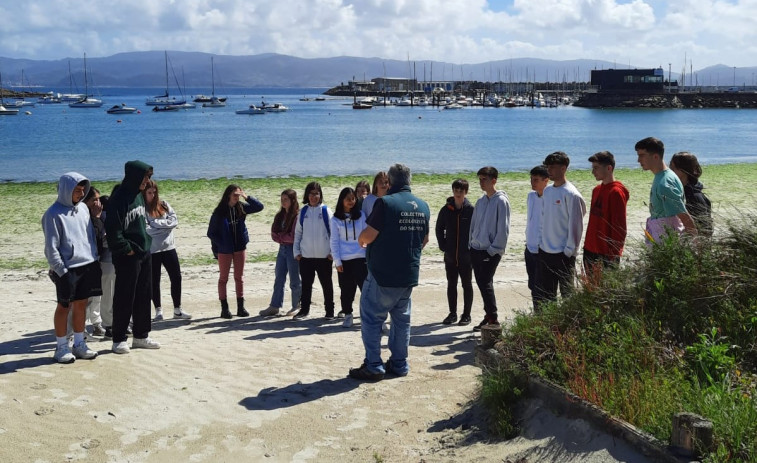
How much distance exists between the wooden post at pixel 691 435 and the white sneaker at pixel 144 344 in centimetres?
567

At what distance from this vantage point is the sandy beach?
5.93m

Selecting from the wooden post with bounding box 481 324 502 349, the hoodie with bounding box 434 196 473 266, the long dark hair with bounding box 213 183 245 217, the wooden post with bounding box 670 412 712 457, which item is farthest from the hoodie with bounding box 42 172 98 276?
the wooden post with bounding box 670 412 712 457

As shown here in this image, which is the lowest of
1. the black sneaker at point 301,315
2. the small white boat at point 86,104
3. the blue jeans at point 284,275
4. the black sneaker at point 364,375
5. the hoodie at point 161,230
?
the black sneaker at point 301,315

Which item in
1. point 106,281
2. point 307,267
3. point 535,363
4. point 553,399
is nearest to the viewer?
point 553,399

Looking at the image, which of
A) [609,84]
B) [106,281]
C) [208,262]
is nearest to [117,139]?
[208,262]

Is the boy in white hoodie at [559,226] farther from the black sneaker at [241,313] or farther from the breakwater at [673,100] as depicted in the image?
the breakwater at [673,100]

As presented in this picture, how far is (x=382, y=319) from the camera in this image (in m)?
7.45

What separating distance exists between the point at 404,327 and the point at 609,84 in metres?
148

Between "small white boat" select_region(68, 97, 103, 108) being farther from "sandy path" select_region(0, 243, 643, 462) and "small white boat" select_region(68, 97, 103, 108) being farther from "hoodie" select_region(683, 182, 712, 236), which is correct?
"hoodie" select_region(683, 182, 712, 236)

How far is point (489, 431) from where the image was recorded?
20.0 ft

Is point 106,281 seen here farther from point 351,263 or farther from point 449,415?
point 449,415

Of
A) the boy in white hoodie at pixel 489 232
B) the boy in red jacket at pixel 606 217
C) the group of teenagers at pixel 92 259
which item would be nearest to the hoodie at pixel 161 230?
the group of teenagers at pixel 92 259

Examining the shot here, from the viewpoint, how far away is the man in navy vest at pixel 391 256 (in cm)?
708

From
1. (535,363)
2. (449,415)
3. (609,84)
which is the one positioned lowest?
(449,415)
